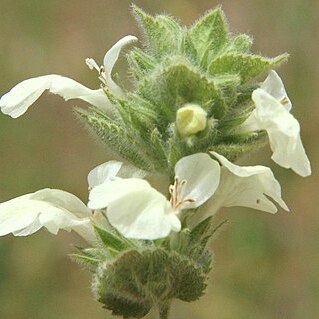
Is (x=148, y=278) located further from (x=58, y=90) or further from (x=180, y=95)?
(x=58, y=90)

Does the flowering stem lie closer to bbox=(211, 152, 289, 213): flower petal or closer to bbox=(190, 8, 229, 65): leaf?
bbox=(211, 152, 289, 213): flower petal

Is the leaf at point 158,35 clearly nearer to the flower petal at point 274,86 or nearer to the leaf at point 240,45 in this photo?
the leaf at point 240,45

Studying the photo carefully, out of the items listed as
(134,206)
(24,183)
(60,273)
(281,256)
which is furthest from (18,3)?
(134,206)

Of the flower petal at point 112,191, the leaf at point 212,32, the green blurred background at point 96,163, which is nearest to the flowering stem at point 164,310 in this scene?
the flower petal at point 112,191

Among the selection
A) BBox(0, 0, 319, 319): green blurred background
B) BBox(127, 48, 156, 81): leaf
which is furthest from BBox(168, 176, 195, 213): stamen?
BBox(0, 0, 319, 319): green blurred background

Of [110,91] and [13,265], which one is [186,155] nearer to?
[110,91]
